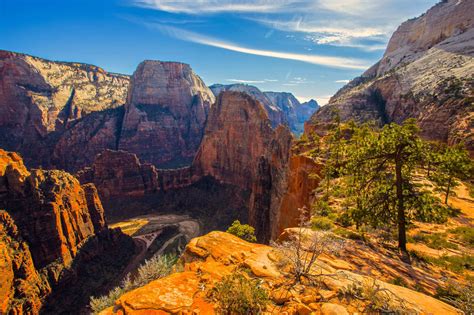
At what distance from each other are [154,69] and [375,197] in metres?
174

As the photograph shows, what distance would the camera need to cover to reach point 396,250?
1327cm

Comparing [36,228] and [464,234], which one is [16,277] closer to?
[36,228]

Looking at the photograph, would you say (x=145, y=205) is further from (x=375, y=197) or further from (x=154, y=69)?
(x=154, y=69)

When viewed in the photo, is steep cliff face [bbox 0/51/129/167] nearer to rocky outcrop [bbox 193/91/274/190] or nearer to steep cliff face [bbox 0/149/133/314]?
Answer: rocky outcrop [bbox 193/91/274/190]

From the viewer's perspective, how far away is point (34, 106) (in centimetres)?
12744

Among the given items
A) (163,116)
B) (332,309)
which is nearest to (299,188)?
(332,309)

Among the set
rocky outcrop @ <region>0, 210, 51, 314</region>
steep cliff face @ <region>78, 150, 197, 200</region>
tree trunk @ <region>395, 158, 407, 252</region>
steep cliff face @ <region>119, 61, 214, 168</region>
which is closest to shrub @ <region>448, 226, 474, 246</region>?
tree trunk @ <region>395, 158, 407, 252</region>

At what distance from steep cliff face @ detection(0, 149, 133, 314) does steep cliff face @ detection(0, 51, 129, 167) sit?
89.9m

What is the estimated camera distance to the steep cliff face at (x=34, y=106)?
12257 centimetres

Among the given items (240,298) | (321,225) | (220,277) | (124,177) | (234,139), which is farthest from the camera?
(234,139)

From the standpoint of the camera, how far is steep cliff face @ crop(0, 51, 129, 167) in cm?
12257

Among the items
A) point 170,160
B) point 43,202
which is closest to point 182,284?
point 43,202

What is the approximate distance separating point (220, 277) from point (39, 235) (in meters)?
50.2

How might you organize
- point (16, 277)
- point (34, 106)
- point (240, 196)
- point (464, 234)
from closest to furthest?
point (464, 234) < point (16, 277) < point (240, 196) < point (34, 106)
